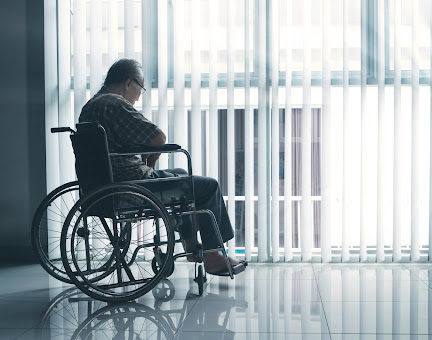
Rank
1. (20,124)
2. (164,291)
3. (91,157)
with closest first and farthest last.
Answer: (91,157)
(164,291)
(20,124)

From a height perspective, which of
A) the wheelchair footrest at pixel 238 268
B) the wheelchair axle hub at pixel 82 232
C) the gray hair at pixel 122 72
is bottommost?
the wheelchair footrest at pixel 238 268

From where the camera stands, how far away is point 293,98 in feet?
10.6

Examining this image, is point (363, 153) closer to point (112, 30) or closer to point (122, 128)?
point (122, 128)

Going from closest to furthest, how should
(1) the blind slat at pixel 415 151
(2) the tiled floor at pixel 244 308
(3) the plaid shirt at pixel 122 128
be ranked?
(2) the tiled floor at pixel 244 308 → (3) the plaid shirt at pixel 122 128 → (1) the blind slat at pixel 415 151

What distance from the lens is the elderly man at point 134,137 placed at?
7.64 feet

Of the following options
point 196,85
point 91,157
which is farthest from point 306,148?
point 91,157

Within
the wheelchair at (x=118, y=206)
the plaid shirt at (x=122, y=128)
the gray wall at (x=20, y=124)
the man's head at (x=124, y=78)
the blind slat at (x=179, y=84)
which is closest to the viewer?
the wheelchair at (x=118, y=206)

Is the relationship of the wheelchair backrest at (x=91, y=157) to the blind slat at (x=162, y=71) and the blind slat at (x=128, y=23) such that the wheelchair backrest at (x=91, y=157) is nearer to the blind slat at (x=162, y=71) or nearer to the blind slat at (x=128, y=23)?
the blind slat at (x=162, y=71)

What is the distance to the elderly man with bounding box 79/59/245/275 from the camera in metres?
2.33

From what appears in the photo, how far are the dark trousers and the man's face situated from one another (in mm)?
347

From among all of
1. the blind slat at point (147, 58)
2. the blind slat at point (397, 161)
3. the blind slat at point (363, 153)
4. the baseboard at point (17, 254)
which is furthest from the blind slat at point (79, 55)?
the blind slat at point (397, 161)

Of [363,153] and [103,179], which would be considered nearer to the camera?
[103,179]

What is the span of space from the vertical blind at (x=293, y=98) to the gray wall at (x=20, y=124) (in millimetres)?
178

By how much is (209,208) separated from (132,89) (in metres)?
0.63
